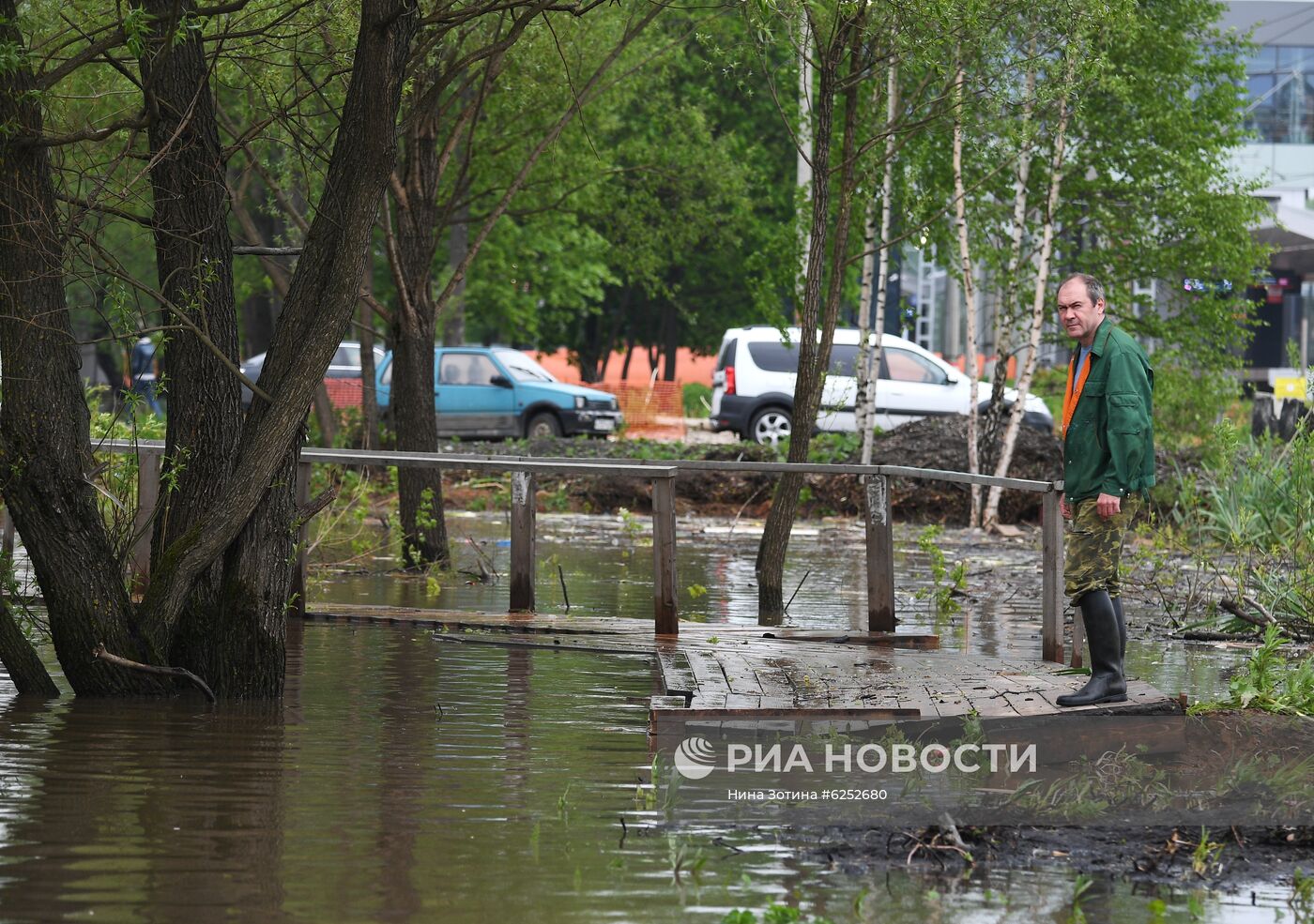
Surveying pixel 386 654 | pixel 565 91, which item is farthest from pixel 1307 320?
pixel 386 654

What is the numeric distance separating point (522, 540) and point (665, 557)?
1.12 metres

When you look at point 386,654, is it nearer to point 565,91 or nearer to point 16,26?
point 16,26

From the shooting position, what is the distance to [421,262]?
49.3 ft

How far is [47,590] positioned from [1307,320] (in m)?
53.4

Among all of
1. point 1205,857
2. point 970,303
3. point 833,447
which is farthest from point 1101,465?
point 833,447

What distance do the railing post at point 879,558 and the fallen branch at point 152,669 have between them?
13.7 ft

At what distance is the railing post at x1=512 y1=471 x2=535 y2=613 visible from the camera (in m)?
11.2

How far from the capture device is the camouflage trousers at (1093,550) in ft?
25.3

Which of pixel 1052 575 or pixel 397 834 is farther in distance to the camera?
pixel 1052 575

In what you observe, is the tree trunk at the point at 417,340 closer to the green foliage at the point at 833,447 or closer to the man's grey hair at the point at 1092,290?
the man's grey hair at the point at 1092,290

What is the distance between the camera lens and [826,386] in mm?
26516

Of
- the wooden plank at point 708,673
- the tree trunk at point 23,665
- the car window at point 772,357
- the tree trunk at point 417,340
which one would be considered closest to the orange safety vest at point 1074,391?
the wooden plank at point 708,673

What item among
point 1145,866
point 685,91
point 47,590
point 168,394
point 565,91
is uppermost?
point 685,91

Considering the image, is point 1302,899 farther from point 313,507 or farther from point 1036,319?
point 1036,319
